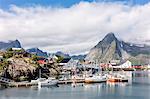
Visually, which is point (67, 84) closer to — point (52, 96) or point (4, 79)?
point (4, 79)

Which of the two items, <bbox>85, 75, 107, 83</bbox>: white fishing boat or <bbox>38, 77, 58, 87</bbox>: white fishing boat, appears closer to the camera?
<bbox>38, 77, 58, 87</bbox>: white fishing boat

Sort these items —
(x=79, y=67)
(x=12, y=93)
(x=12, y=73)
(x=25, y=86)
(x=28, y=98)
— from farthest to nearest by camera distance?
(x=79, y=67)
(x=12, y=73)
(x=25, y=86)
(x=12, y=93)
(x=28, y=98)

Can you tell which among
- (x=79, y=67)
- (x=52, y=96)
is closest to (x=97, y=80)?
(x=52, y=96)

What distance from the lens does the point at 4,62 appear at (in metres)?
104

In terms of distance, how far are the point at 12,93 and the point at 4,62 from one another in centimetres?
3049

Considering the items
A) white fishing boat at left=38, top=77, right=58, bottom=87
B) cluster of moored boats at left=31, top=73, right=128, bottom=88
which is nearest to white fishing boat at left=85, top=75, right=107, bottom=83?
cluster of moored boats at left=31, top=73, right=128, bottom=88

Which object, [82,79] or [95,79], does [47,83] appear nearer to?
[82,79]

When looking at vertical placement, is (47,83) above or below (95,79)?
below

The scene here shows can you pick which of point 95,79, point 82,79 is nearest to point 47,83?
point 82,79

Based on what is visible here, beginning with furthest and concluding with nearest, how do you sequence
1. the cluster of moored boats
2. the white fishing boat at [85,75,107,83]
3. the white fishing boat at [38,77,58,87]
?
the white fishing boat at [85,75,107,83], the cluster of moored boats, the white fishing boat at [38,77,58,87]

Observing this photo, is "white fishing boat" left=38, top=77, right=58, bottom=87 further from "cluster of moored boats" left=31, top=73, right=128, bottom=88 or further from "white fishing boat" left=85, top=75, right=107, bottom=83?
"white fishing boat" left=85, top=75, right=107, bottom=83

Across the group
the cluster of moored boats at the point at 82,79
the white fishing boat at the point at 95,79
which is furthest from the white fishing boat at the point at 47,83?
the white fishing boat at the point at 95,79

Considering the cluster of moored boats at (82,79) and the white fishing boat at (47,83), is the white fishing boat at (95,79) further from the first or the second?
the white fishing boat at (47,83)

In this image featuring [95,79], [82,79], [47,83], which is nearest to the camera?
[47,83]
